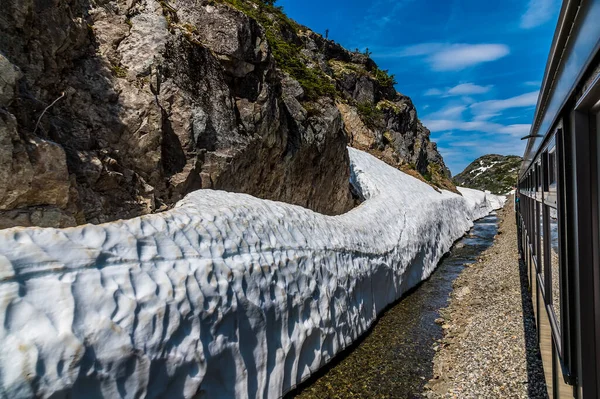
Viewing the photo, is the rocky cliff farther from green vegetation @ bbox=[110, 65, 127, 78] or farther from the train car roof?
the train car roof

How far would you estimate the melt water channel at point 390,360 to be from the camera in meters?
5.68

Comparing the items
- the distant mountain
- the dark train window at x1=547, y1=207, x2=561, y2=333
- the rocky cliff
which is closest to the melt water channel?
the dark train window at x1=547, y1=207, x2=561, y2=333

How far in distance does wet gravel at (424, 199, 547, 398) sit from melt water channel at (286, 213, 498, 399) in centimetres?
28

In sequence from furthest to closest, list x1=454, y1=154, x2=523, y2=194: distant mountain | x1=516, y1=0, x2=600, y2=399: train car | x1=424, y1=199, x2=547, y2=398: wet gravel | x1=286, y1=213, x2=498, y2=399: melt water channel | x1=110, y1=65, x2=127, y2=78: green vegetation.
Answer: x1=454, y1=154, x2=523, y2=194: distant mountain, x1=110, y1=65, x2=127, y2=78: green vegetation, x1=286, y1=213, x2=498, y2=399: melt water channel, x1=424, y1=199, x2=547, y2=398: wet gravel, x1=516, y1=0, x2=600, y2=399: train car

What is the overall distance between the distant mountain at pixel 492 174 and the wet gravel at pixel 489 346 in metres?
67.6

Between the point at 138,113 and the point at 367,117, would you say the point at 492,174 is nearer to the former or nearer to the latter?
the point at 367,117

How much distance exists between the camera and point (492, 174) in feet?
259

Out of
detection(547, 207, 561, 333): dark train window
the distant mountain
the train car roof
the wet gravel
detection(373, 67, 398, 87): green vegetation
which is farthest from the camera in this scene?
the distant mountain

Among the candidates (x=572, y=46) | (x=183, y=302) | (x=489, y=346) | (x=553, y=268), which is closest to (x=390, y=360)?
(x=489, y=346)

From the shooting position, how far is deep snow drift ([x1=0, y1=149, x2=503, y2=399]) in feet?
9.05

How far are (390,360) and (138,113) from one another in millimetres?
7942

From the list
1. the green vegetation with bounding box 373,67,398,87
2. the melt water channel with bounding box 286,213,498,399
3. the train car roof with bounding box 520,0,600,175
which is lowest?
the melt water channel with bounding box 286,213,498,399

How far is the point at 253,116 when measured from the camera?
10.5 meters

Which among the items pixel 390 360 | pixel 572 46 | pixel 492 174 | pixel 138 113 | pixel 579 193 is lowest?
pixel 390 360
